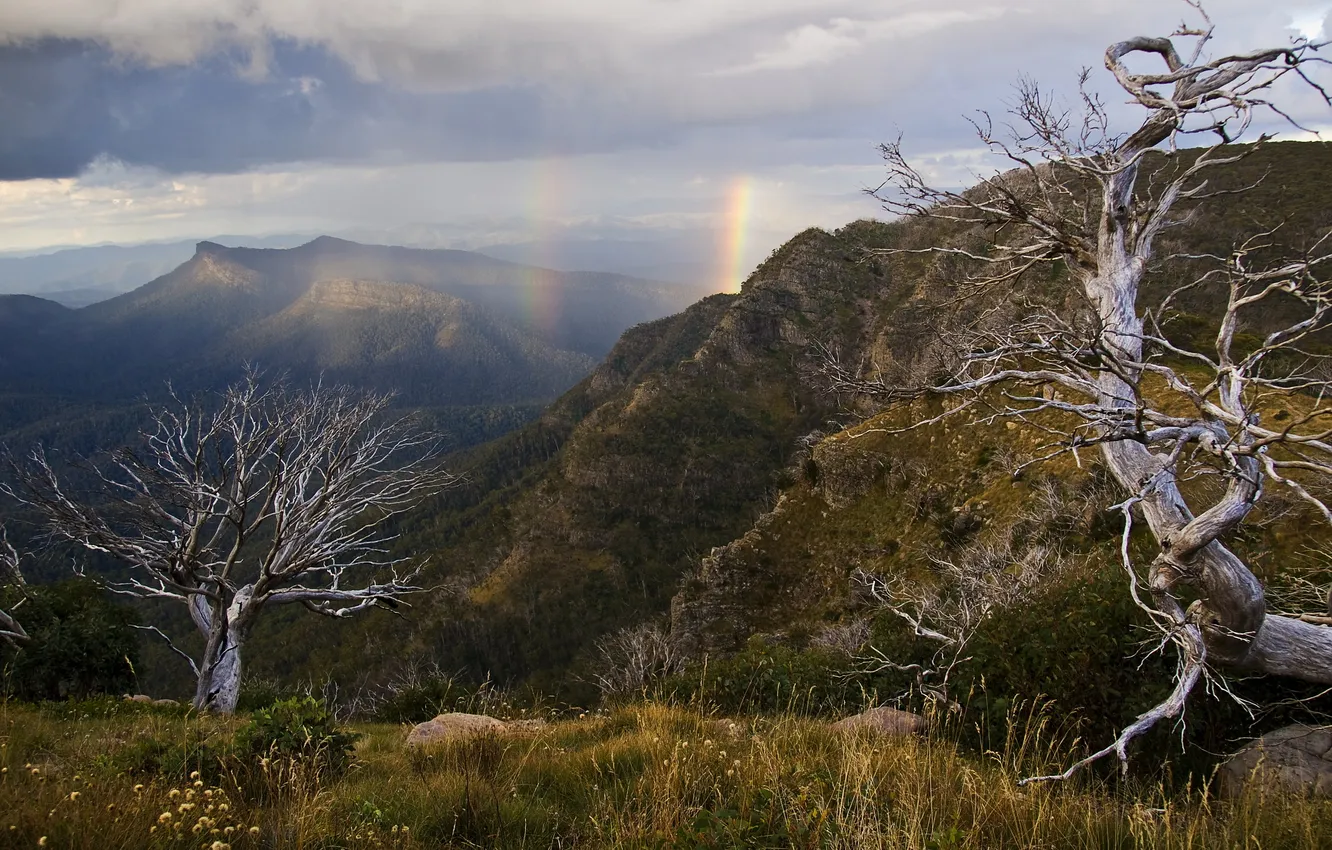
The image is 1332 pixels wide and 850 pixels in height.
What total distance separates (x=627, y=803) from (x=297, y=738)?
9.33 feet

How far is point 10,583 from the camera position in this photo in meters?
14.5

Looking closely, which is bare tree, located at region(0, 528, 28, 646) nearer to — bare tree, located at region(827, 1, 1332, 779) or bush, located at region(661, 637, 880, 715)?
bush, located at region(661, 637, 880, 715)

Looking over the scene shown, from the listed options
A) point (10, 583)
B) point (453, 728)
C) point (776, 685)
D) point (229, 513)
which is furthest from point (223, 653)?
point (776, 685)

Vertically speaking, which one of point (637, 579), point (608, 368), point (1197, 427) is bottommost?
point (637, 579)

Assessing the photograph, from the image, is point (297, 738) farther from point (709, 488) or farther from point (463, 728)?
point (709, 488)

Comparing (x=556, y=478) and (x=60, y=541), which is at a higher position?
(x=60, y=541)

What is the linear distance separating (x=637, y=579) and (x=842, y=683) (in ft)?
238

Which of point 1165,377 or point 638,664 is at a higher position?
point 1165,377

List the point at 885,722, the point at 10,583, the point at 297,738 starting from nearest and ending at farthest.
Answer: the point at 297,738, the point at 885,722, the point at 10,583

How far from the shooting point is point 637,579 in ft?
262

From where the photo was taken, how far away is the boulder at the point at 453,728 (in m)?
6.40

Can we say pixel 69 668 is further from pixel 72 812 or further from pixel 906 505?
pixel 906 505

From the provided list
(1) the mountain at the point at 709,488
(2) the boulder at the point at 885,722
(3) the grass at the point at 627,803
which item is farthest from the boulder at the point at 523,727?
(1) the mountain at the point at 709,488

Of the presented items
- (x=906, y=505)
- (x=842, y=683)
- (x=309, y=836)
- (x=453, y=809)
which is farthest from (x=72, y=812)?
(x=906, y=505)
